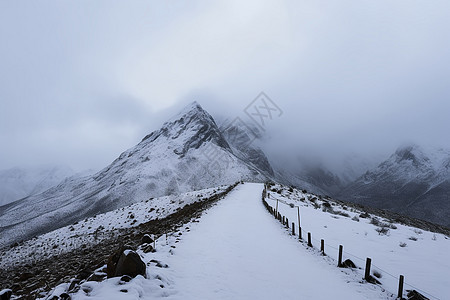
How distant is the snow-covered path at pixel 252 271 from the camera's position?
7148 mm

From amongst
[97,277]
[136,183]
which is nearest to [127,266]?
[97,277]

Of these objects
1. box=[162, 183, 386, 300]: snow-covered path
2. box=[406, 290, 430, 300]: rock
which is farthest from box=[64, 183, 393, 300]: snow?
box=[406, 290, 430, 300]: rock

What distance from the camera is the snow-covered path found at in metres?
7.15

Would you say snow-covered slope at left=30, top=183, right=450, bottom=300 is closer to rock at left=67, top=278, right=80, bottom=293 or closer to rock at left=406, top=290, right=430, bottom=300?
rock at left=67, top=278, right=80, bottom=293

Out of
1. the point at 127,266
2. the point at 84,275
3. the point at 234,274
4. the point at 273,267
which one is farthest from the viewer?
the point at 273,267

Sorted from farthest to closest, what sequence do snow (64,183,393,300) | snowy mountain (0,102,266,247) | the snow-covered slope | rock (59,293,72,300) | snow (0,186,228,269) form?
snowy mountain (0,102,266,247), snow (0,186,228,269), the snow-covered slope, snow (64,183,393,300), rock (59,293,72,300)

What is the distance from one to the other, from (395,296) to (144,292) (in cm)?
708

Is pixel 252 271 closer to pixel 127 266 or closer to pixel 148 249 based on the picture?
pixel 148 249

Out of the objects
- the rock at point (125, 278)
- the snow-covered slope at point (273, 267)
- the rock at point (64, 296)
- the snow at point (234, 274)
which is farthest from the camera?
the snow-covered slope at point (273, 267)

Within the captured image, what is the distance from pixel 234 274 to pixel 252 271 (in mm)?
775

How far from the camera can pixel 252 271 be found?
8875 mm

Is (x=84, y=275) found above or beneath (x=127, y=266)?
beneath

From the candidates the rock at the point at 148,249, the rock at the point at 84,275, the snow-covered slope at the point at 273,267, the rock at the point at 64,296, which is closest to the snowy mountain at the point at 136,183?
the rock at the point at 148,249

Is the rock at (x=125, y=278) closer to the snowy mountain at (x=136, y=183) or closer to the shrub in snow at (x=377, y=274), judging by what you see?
the shrub in snow at (x=377, y=274)
